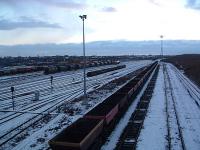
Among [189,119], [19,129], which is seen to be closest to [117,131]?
[19,129]

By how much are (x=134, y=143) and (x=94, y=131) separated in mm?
3146

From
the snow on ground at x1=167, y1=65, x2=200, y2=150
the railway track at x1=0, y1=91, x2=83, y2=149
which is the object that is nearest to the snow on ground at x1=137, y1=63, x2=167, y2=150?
the snow on ground at x1=167, y1=65, x2=200, y2=150

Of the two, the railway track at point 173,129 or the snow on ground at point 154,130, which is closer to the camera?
the snow on ground at point 154,130

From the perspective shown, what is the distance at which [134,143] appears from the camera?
1773 centimetres

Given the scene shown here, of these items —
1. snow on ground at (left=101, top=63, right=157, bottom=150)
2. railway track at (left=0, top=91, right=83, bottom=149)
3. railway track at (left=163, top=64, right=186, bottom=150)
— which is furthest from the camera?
railway track at (left=0, top=91, right=83, bottom=149)

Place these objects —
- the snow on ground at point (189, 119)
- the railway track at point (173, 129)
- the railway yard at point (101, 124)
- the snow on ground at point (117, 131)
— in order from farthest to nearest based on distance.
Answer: the snow on ground at point (189, 119), the railway track at point (173, 129), the snow on ground at point (117, 131), the railway yard at point (101, 124)

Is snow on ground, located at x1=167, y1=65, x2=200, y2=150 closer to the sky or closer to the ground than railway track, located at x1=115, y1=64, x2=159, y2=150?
closer to the ground

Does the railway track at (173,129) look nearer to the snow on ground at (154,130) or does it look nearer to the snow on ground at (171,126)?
the snow on ground at (171,126)

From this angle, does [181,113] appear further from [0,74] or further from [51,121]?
[0,74]

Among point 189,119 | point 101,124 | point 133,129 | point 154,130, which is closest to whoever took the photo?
point 101,124

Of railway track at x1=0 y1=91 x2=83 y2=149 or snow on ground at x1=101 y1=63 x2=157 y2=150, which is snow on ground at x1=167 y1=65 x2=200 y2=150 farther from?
railway track at x1=0 y1=91 x2=83 y2=149

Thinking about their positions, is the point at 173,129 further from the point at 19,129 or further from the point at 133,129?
the point at 19,129

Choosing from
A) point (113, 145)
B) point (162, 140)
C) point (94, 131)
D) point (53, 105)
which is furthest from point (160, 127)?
point (53, 105)

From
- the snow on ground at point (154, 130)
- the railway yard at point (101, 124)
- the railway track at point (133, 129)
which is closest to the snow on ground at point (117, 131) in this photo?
the railway yard at point (101, 124)
